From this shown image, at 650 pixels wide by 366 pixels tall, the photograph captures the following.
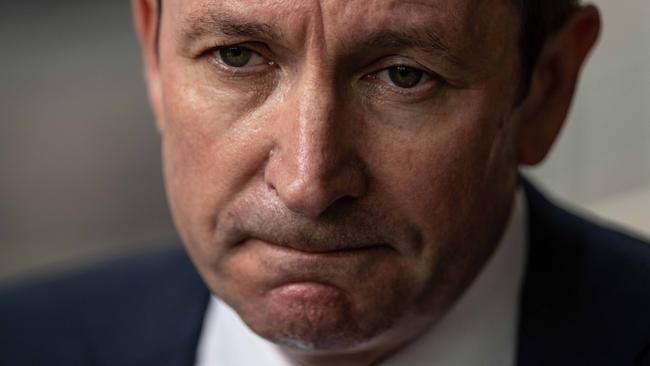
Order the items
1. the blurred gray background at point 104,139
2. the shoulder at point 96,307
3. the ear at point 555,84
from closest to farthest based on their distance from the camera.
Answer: the ear at point 555,84
the shoulder at point 96,307
the blurred gray background at point 104,139

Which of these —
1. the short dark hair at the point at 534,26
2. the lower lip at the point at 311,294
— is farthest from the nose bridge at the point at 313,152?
the short dark hair at the point at 534,26

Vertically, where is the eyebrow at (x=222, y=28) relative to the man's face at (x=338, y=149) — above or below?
above

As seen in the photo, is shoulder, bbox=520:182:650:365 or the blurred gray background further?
the blurred gray background

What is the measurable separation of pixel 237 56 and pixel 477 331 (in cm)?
55

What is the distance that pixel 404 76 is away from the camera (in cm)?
145

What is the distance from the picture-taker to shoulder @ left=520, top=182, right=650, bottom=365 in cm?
170

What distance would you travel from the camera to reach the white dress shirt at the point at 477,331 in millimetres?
1693

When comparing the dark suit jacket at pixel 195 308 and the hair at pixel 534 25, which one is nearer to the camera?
the hair at pixel 534 25

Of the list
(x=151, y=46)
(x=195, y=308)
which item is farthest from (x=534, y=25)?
(x=195, y=308)

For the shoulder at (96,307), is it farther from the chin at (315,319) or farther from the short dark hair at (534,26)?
the short dark hair at (534,26)

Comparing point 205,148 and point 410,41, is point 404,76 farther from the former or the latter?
point 205,148

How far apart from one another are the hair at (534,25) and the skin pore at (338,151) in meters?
0.02

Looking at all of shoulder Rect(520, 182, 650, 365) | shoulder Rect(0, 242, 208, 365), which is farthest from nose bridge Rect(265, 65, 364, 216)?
shoulder Rect(0, 242, 208, 365)

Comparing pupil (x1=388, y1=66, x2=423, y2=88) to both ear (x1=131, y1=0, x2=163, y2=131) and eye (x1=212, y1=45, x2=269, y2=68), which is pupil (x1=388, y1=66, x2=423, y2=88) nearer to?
eye (x1=212, y1=45, x2=269, y2=68)
